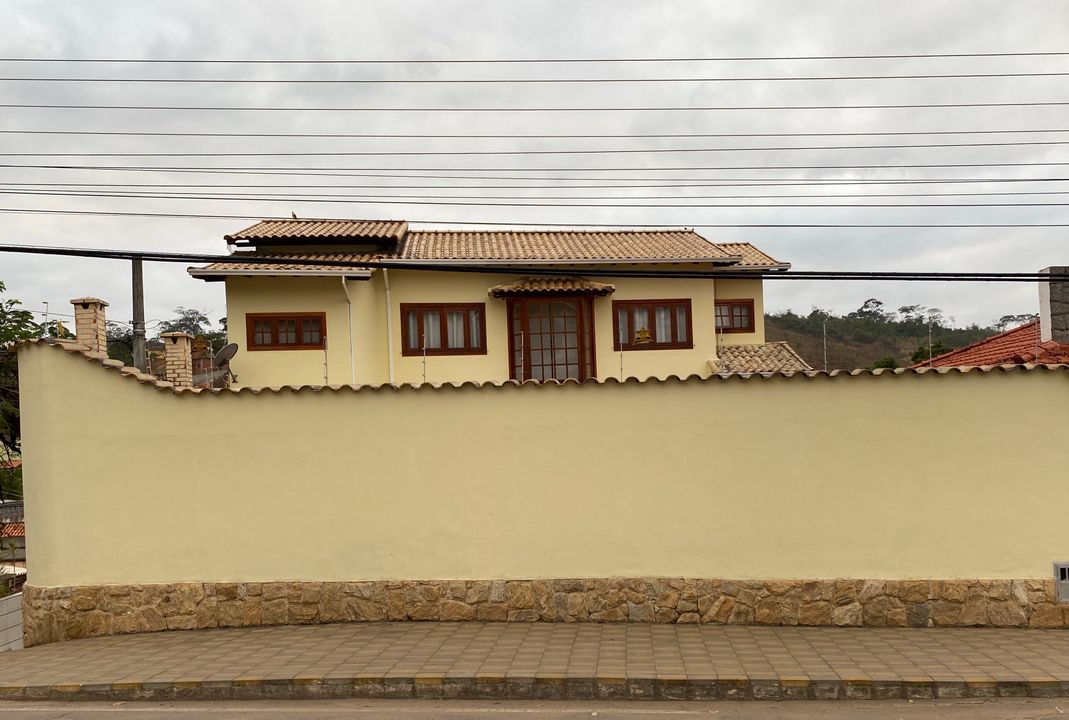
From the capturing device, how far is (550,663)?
25.5ft

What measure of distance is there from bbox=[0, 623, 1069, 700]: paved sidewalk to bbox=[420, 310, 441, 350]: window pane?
10256mm

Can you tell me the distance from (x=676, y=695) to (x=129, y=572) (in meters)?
6.01

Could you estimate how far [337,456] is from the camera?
9.50m

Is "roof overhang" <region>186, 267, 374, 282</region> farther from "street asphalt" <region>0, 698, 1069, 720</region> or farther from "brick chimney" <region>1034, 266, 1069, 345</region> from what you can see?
"brick chimney" <region>1034, 266, 1069, 345</region>

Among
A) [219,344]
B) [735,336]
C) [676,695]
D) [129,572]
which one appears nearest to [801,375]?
[676,695]

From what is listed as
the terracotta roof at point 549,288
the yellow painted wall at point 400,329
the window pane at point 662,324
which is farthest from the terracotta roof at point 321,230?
the window pane at point 662,324

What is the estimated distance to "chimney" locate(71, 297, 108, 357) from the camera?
1082 cm

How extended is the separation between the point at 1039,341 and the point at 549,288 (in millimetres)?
9358

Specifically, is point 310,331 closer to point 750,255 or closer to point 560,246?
point 560,246

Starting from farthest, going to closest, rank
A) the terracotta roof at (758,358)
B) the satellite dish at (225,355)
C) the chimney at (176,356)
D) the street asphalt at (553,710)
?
the terracotta roof at (758,358) < the satellite dish at (225,355) < the chimney at (176,356) < the street asphalt at (553,710)

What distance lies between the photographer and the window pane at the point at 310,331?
59.6 ft

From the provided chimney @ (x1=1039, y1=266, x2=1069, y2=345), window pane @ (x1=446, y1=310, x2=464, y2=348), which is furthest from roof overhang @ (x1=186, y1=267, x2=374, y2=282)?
chimney @ (x1=1039, y1=266, x2=1069, y2=345)

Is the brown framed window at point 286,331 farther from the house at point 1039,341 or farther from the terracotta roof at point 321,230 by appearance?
the house at point 1039,341

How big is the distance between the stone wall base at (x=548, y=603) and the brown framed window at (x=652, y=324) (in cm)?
1057
